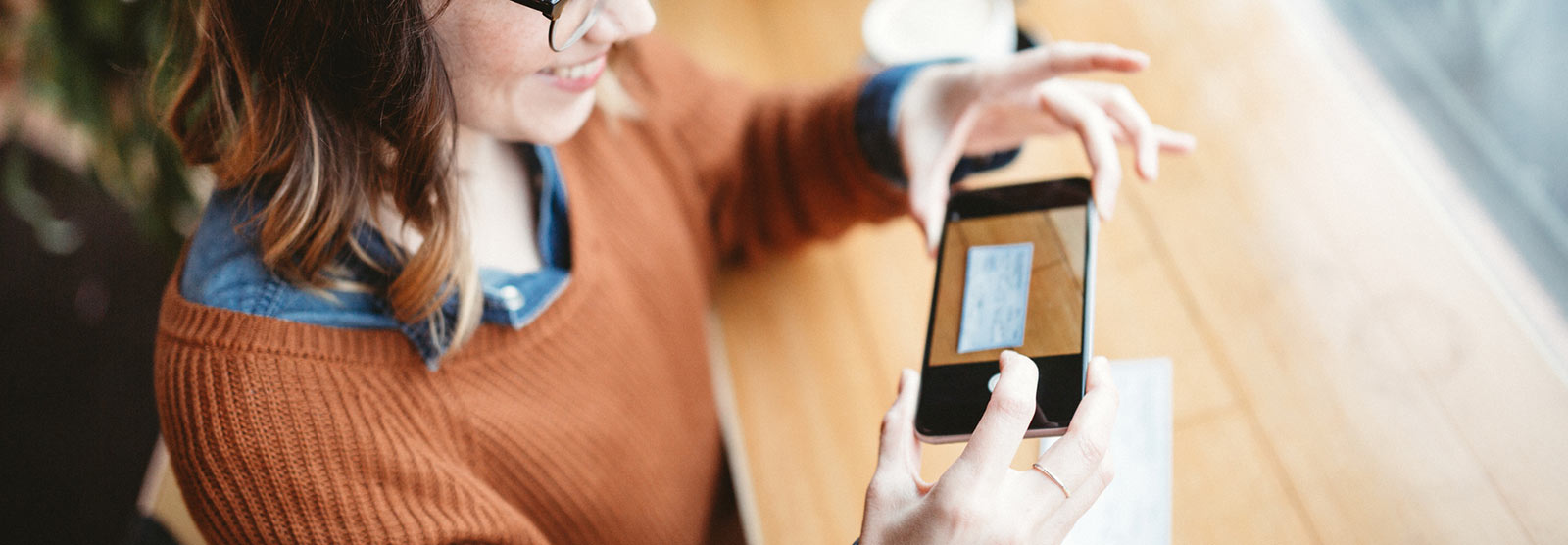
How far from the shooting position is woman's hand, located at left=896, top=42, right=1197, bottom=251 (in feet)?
1.94

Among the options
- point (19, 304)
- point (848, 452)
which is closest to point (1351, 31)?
point (848, 452)

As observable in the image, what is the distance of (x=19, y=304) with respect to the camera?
1.67 m

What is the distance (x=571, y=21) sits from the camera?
1.65 feet

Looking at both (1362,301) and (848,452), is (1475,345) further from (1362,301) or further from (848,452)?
(848,452)

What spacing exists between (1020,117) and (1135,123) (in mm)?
82

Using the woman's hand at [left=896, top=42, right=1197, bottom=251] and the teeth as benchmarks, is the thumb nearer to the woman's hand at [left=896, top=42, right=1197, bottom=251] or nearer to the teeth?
the woman's hand at [left=896, top=42, right=1197, bottom=251]

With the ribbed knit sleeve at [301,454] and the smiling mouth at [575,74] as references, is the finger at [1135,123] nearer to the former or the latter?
the smiling mouth at [575,74]

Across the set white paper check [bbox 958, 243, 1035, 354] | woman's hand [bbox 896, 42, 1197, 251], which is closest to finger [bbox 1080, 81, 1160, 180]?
woman's hand [bbox 896, 42, 1197, 251]

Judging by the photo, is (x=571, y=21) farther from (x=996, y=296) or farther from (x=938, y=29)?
(x=938, y=29)

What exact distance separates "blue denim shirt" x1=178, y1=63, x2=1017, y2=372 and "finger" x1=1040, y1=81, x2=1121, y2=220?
0.41ft

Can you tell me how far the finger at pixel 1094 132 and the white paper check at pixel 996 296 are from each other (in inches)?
2.4

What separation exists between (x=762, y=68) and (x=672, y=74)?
0.28 metres

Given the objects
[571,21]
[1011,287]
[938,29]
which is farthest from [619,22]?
[938,29]

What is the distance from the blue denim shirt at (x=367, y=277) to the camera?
20.6 inches
